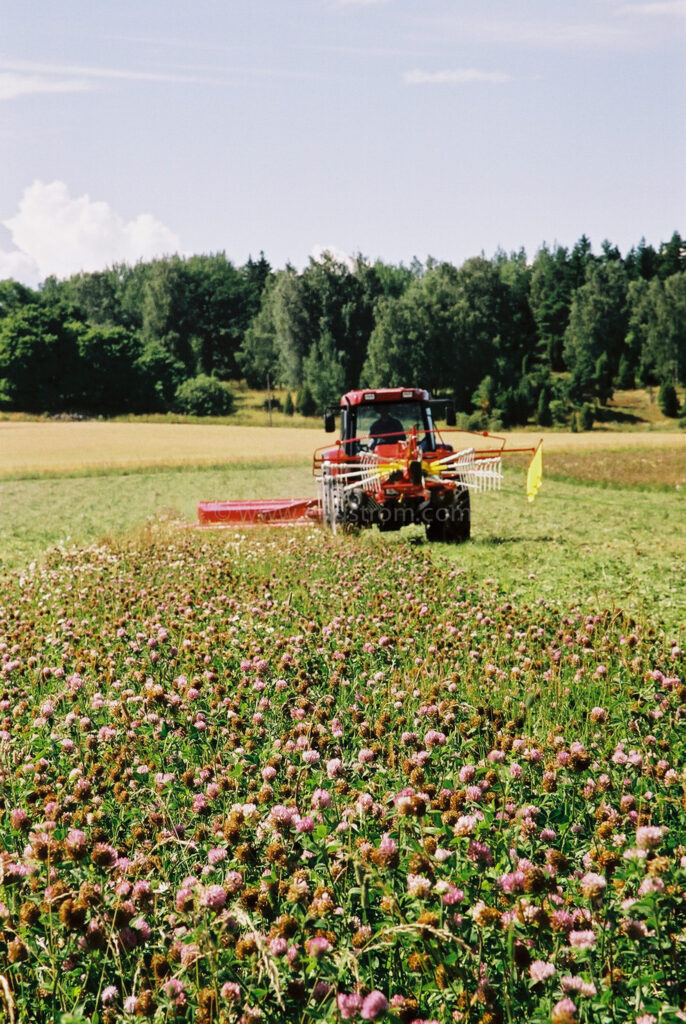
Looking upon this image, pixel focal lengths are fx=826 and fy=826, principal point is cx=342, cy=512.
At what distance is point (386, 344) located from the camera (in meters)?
84.8

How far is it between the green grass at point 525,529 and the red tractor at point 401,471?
0.54m

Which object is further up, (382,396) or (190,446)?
(382,396)

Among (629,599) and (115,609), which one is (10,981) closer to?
(115,609)

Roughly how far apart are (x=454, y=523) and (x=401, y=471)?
130 cm

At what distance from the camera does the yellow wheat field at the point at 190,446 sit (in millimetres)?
42812

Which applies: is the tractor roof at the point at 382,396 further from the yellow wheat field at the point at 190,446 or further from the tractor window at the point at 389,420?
the yellow wheat field at the point at 190,446

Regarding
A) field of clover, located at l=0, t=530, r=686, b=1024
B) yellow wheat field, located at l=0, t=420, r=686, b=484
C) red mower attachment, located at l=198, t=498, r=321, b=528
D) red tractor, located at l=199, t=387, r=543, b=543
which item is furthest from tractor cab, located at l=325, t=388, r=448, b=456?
yellow wheat field, located at l=0, t=420, r=686, b=484

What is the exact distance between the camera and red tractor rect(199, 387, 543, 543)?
45.0 feet

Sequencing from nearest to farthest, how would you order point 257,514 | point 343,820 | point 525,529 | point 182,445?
point 343,820, point 525,529, point 257,514, point 182,445

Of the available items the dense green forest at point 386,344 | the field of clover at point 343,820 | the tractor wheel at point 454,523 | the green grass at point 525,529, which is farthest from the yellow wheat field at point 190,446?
the field of clover at point 343,820

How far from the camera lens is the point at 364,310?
316 feet

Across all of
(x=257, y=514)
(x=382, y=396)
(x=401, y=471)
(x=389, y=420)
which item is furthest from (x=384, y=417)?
(x=257, y=514)

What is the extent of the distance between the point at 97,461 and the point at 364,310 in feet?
184

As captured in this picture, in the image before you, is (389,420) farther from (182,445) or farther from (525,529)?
(182,445)
